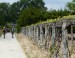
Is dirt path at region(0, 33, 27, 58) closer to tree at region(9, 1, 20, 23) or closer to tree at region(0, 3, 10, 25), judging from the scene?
tree at region(0, 3, 10, 25)

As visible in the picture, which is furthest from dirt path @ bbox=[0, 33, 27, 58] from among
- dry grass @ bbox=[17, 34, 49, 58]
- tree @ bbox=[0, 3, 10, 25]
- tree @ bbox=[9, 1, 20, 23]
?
tree @ bbox=[9, 1, 20, 23]

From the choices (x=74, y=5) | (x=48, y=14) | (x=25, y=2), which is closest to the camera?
(x=48, y=14)

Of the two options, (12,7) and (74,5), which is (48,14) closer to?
(74,5)

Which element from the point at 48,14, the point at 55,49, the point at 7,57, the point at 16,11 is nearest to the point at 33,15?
the point at 48,14

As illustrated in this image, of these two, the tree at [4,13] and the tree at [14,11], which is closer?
the tree at [4,13]

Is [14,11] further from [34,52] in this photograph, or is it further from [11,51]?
→ [34,52]

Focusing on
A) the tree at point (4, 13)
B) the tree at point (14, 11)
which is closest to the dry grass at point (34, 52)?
the tree at point (4, 13)

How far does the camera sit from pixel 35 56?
16469mm

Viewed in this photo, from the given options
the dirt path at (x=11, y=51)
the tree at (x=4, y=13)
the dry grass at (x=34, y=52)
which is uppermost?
the tree at (x=4, y=13)

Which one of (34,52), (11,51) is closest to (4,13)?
(11,51)

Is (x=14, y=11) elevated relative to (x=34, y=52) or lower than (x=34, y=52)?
elevated

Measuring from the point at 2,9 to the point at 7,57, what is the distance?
111 meters

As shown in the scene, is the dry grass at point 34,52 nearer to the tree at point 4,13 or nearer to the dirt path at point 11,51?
the dirt path at point 11,51

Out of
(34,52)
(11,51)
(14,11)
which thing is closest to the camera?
(34,52)
